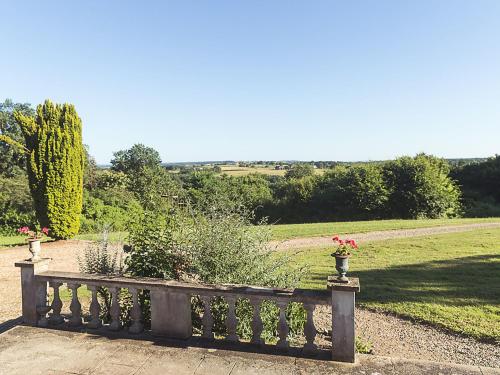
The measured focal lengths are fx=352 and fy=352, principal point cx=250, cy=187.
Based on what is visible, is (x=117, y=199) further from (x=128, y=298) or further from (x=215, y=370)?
(x=215, y=370)

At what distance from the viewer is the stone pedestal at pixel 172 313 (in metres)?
A: 4.52

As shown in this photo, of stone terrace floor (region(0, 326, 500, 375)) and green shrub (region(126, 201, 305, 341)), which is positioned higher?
green shrub (region(126, 201, 305, 341))

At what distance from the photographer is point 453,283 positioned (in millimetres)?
8547

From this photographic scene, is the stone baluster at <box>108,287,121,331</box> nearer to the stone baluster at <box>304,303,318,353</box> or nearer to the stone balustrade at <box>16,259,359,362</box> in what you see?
the stone balustrade at <box>16,259,359,362</box>

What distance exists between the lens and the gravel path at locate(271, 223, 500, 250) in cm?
1465

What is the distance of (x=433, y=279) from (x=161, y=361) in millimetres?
7531

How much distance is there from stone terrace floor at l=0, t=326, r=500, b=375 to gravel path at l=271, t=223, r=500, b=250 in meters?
9.63

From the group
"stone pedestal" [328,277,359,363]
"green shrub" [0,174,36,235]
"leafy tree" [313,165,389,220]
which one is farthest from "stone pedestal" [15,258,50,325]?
"leafy tree" [313,165,389,220]

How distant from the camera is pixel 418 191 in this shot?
2597 centimetres

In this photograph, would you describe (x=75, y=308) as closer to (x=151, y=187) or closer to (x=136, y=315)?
(x=136, y=315)

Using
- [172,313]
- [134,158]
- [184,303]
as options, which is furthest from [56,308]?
[134,158]

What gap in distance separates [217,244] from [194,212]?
2.91 feet

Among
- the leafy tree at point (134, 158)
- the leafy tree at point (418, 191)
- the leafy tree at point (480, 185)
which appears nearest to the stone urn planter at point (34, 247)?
the leafy tree at point (418, 191)

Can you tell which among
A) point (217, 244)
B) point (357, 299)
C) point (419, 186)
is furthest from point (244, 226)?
point (419, 186)
